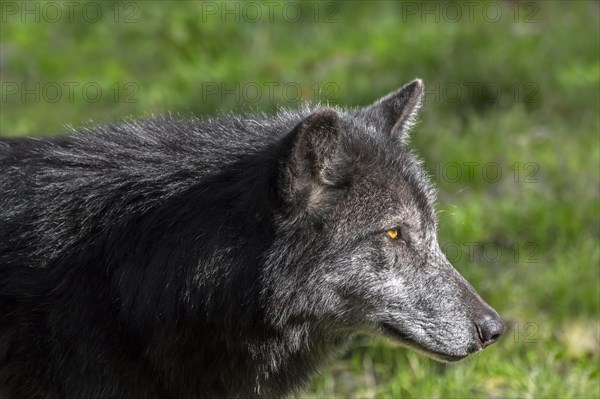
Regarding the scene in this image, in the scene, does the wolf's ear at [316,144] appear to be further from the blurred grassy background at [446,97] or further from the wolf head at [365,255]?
the blurred grassy background at [446,97]

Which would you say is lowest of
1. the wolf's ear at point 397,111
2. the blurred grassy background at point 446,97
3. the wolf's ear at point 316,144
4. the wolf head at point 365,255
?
the blurred grassy background at point 446,97

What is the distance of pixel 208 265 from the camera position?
13.4ft

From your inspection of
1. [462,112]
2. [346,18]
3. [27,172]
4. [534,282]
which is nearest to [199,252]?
[27,172]

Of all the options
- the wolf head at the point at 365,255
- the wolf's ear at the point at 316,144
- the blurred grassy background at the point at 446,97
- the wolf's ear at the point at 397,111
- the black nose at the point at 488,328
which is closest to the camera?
the wolf's ear at the point at 316,144

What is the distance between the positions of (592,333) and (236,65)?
431 centimetres

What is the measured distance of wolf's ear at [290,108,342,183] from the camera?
12.6 feet

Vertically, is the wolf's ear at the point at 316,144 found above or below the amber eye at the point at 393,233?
above

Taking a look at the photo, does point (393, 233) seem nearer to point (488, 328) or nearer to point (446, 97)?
point (488, 328)

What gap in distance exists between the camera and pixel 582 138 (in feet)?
26.3

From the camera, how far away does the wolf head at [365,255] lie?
407cm

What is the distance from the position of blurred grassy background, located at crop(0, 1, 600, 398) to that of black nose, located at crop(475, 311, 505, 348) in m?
1.13

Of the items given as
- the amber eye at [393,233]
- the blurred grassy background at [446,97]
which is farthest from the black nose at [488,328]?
the blurred grassy background at [446,97]

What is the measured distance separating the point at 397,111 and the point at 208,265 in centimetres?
125

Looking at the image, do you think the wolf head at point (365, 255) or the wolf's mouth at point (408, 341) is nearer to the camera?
the wolf head at point (365, 255)
